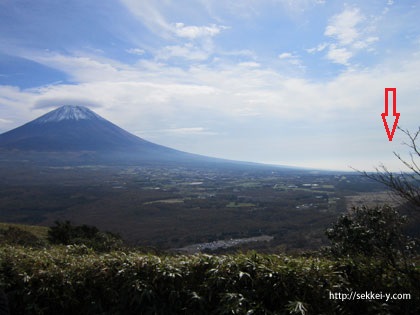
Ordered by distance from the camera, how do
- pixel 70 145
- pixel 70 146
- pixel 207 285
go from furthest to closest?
pixel 70 145 < pixel 70 146 < pixel 207 285

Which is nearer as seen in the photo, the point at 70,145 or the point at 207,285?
the point at 207,285

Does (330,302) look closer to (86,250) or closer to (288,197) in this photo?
(86,250)

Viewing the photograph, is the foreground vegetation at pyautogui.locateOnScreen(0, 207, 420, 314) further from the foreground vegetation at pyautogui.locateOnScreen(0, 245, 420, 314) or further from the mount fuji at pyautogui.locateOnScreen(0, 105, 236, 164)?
the mount fuji at pyautogui.locateOnScreen(0, 105, 236, 164)

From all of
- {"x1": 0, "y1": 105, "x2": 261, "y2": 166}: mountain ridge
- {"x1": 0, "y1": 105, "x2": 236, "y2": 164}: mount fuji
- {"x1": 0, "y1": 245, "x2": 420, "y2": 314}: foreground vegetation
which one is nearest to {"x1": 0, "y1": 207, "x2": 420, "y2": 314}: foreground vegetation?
{"x1": 0, "y1": 245, "x2": 420, "y2": 314}: foreground vegetation

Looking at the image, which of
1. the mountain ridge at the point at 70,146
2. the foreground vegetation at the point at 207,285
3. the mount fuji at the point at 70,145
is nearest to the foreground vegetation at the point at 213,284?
the foreground vegetation at the point at 207,285

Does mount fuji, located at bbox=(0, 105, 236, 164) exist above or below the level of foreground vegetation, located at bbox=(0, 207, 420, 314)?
above

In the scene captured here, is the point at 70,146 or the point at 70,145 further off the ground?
the point at 70,145

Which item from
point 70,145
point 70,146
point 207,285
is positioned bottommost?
point 207,285

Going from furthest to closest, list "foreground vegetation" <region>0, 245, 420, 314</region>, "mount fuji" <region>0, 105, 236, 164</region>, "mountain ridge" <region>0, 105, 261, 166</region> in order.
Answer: "mount fuji" <region>0, 105, 236, 164</region>, "mountain ridge" <region>0, 105, 261, 166</region>, "foreground vegetation" <region>0, 245, 420, 314</region>

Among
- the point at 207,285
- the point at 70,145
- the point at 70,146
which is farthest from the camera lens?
the point at 70,145

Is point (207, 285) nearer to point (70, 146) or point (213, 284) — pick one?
point (213, 284)

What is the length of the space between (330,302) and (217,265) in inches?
51.9

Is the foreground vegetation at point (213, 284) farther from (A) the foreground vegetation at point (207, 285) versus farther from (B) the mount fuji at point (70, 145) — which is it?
(B) the mount fuji at point (70, 145)

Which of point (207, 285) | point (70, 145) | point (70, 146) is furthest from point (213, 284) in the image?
point (70, 145)
